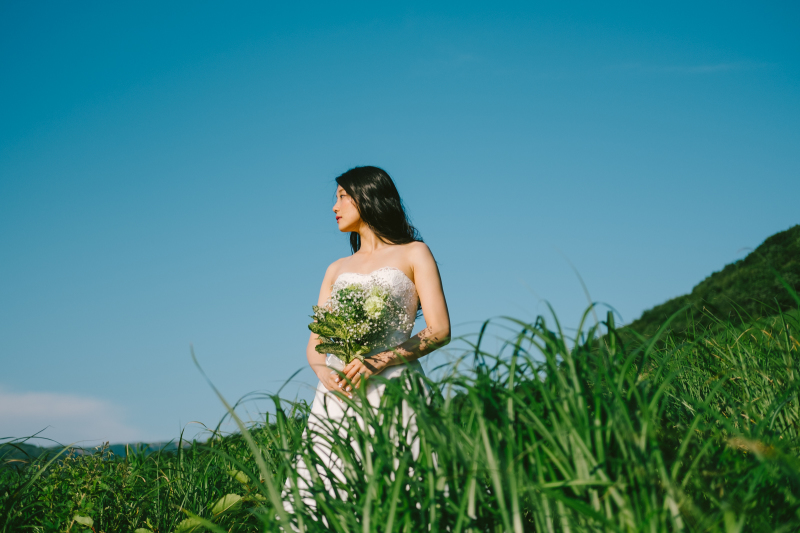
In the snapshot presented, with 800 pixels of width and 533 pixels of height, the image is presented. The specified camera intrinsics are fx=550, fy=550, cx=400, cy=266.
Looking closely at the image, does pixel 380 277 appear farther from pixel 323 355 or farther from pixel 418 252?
pixel 323 355

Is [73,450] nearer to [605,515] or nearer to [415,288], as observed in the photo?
[415,288]

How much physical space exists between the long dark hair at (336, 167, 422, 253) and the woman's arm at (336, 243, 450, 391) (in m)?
0.49

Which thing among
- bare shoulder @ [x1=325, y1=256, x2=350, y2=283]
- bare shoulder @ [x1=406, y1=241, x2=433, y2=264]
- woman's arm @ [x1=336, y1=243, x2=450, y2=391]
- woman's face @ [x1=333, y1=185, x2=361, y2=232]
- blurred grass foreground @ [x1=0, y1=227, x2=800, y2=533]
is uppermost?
woman's face @ [x1=333, y1=185, x2=361, y2=232]

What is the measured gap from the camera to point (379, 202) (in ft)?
16.3

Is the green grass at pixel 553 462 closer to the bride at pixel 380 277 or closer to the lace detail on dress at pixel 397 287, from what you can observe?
the bride at pixel 380 277

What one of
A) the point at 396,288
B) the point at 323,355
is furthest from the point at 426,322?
the point at 323,355

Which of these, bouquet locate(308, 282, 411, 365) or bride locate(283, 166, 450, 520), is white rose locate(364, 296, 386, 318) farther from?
bride locate(283, 166, 450, 520)

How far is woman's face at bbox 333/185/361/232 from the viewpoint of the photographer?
4.99m

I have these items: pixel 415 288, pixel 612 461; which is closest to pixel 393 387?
pixel 612 461

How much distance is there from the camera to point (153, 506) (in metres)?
4.01

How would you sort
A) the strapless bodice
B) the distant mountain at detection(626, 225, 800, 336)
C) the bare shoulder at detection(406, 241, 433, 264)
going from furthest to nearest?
the distant mountain at detection(626, 225, 800, 336) → the bare shoulder at detection(406, 241, 433, 264) → the strapless bodice

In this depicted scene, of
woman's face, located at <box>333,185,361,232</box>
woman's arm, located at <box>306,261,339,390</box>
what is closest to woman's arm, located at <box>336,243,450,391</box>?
woman's arm, located at <box>306,261,339,390</box>

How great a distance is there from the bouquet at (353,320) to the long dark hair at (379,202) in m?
1.06

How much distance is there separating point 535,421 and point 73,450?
133 inches
